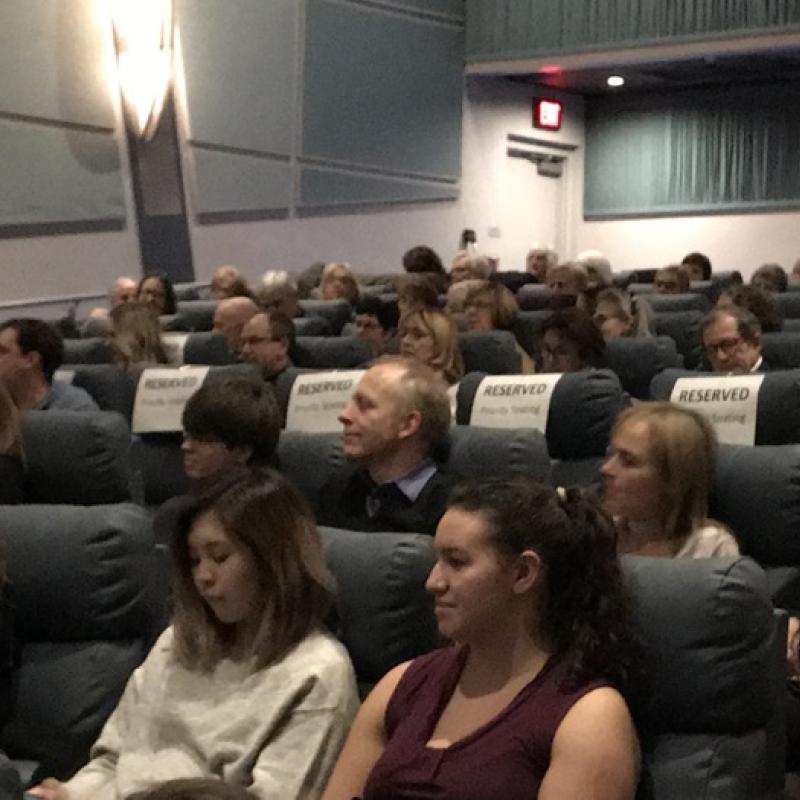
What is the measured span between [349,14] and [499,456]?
9204 mm

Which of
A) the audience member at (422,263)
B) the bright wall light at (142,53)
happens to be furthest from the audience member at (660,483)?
the bright wall light at (142,53)

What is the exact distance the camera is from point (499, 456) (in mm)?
3199

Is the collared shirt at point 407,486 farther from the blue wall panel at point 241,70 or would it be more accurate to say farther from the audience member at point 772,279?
the blue wall panel at point 241,70

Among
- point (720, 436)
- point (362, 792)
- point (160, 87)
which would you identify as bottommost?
point (362, 792)

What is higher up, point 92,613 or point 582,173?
point 582,173

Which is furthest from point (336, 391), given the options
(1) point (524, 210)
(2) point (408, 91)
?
(1) point (524, 210)

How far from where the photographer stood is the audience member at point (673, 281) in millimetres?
8148

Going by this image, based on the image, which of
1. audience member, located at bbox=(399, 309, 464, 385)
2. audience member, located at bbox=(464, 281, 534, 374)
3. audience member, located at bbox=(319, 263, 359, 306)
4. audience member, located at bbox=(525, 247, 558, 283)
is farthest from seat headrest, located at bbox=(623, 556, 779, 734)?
audience member, located at bbox=(525, 247, 558, 283)

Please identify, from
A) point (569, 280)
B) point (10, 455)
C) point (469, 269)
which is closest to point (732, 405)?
point (10, 455)

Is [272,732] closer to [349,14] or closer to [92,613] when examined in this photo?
[92,613]

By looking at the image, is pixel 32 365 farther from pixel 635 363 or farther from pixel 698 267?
pixel 698 267

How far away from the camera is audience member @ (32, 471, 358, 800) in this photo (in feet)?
6.89

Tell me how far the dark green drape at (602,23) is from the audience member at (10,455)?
9534mm

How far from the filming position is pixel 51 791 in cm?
227
